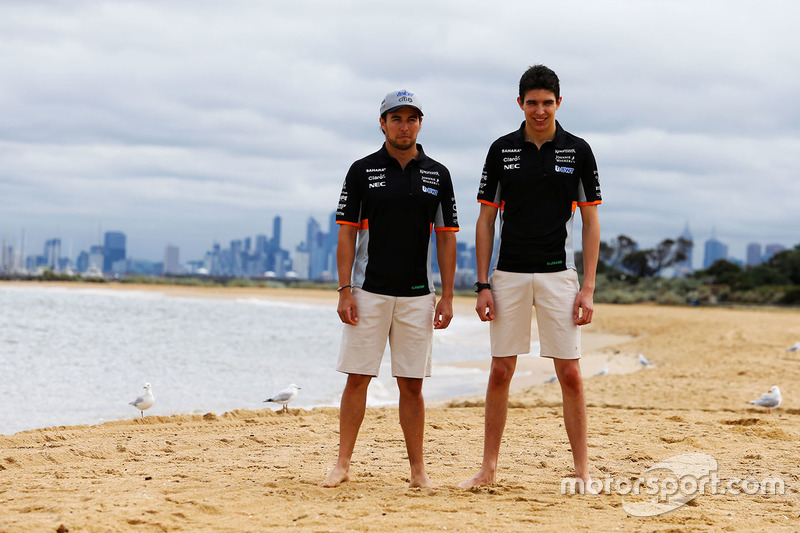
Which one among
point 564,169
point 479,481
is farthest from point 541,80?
point 479,481

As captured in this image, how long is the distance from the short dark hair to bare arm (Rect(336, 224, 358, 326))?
4.29 ft

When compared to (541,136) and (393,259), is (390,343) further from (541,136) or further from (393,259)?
(541,136)

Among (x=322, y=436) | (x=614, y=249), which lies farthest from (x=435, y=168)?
(x=614, y=249)

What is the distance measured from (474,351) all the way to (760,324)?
9.61m

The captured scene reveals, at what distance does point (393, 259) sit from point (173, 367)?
1011 cm

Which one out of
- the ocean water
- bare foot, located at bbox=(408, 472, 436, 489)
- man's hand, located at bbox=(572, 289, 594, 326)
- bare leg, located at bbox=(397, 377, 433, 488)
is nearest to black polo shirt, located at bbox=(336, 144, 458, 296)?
bare leg, located at bbox=(397, 377, 433, 488)

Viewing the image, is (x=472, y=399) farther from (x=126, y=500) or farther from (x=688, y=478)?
(x=126, y=500)

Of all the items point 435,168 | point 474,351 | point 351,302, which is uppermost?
point 435,168

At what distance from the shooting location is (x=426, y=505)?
380cm

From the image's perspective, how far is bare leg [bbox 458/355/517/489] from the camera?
4.31 metres

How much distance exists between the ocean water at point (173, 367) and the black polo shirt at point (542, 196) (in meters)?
5.76

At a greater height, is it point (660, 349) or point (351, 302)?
point (351, 302)

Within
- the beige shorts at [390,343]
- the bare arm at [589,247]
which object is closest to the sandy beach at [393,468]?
the beige shorts at [390,343]

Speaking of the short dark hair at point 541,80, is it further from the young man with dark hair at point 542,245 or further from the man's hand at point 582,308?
the man's hand at point 582,308
